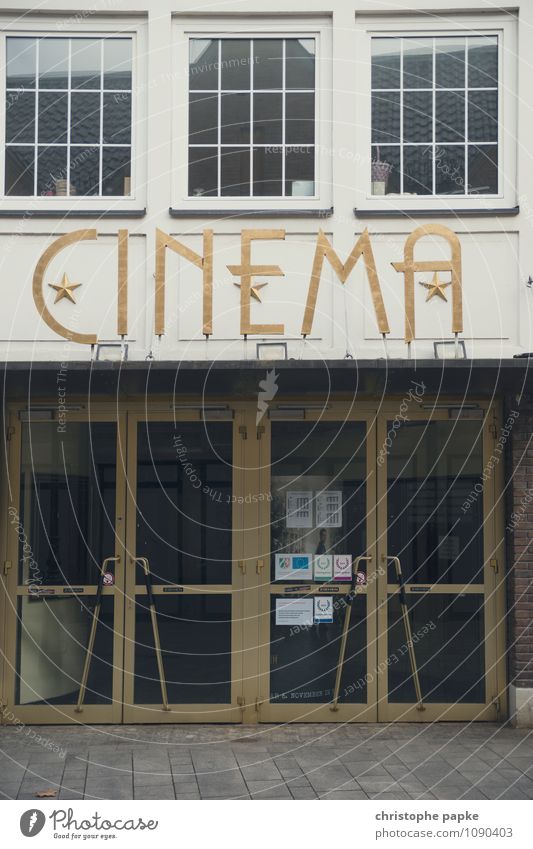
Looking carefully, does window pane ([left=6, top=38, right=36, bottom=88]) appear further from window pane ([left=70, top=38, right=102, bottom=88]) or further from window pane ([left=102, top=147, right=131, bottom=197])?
window pane ([left=102, top=147, right=131, bottom=197])

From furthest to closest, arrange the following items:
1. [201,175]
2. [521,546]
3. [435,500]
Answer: [201,175] → [435,500] → [521,546]

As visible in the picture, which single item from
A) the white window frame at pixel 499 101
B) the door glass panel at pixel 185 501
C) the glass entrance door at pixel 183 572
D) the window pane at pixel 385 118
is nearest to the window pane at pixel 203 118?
the white window frame at pixel 499 101

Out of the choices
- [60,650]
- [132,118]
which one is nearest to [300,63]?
[132,118]

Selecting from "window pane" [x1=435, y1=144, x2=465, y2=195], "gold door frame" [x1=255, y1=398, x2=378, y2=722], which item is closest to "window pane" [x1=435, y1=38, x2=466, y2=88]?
"window pane" [x1=435, y1=144, x2=465, y2=195]

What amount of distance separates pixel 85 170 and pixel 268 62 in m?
2.07

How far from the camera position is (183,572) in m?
11.4

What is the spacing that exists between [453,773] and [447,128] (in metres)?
6.09

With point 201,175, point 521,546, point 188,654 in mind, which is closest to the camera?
point 521,546

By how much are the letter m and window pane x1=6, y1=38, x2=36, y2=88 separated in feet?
10.9

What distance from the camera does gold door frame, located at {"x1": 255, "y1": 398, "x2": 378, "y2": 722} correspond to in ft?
37.0

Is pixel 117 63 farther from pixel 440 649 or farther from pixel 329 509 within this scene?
pixel 440 649

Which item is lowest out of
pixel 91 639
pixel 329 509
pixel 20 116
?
pixel 91 639

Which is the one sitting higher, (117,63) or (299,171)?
(117,63)
